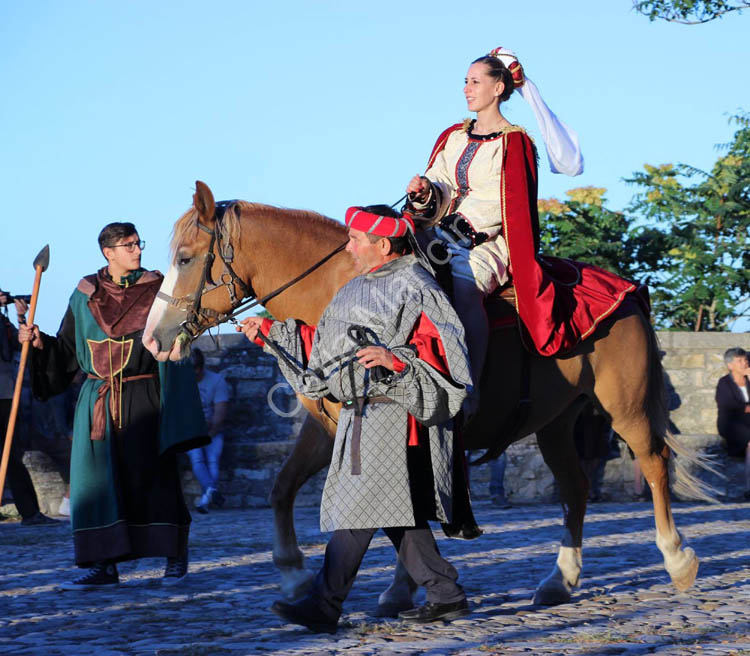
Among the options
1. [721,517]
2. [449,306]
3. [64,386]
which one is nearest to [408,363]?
[449,306]

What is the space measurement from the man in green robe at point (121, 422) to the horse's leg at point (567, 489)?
1.96 meters

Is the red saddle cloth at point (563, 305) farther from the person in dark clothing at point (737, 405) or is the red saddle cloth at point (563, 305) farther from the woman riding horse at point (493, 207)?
the person in dark clothing at point (737, 405)

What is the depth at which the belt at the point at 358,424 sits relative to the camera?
15.7 ft

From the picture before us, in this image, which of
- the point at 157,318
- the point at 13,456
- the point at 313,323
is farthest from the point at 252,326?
the point at 13,456

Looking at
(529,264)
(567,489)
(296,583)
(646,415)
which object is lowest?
(296,583)

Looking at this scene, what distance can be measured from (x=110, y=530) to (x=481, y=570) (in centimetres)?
223

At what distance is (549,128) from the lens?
5.94 metres

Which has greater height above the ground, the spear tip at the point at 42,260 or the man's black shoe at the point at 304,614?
the spear tip at the point at 42,260

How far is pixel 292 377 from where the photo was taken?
4965 mm

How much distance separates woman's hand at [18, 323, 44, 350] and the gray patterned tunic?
89.2 inches

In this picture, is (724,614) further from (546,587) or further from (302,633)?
(302,633)

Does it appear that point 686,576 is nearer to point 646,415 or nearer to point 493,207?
point 646,415

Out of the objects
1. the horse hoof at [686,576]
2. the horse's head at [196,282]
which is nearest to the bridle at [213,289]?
the horse's head at [196,282]

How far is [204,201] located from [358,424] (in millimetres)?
1358
